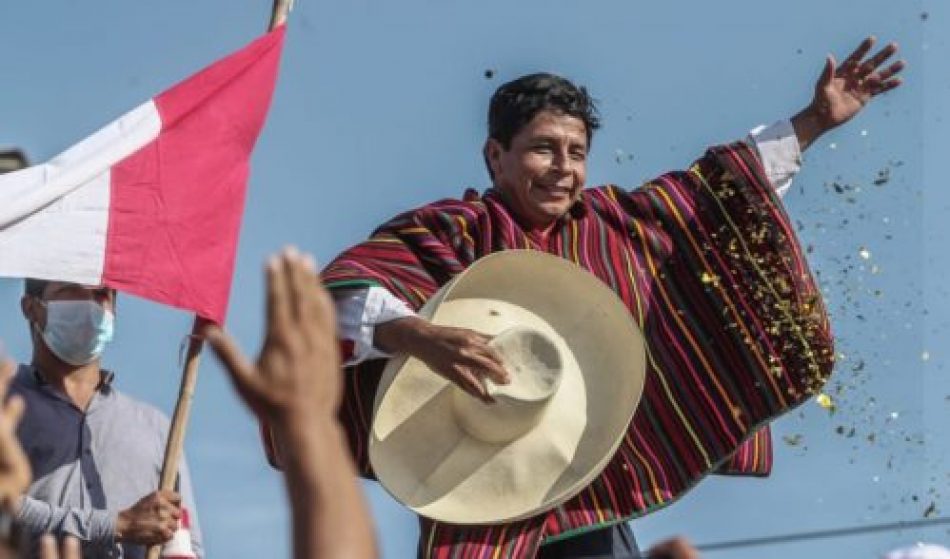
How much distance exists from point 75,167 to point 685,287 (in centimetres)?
190

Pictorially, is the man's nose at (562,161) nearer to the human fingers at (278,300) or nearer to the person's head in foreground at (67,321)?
the person's head in foreground at (67,321)

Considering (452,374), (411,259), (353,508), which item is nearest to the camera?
(353,508)

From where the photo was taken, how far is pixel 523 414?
22.4 ft

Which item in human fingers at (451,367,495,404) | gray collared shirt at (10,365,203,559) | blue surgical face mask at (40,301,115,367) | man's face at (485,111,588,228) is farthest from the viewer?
man's face at (485,111,588,228)

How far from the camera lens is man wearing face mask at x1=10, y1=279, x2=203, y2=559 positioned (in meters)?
6.68

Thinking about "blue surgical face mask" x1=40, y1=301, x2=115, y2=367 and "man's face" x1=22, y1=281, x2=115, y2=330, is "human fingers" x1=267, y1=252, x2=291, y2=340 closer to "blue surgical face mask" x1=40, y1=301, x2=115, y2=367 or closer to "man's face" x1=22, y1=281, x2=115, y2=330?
"blue surgical face mask" x1=40, y1=301, x2=115, y2=367

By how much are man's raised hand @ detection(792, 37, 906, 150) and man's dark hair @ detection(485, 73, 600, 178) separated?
64 cm

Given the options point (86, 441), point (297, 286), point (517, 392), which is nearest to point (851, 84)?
point (517, 392)

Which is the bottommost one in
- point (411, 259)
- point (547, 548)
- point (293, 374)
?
point (547, 548)

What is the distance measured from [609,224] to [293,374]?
12.6 ft

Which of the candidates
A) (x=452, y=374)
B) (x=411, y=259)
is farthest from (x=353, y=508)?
(x=411, y=259)

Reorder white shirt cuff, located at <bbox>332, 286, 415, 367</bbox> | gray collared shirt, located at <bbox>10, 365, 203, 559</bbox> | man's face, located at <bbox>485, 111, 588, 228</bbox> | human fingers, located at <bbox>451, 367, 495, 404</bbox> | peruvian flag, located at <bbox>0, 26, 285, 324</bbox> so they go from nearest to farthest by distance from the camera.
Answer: human fingers, located at <bbox>451, 367, 495, 404</bbox> < gray collared shirt, located at <bbox>10, 365, 203, 559</bbox> < white shirt cuff, located at <bbox>332, 286, 415, 367</bbox> < man's face, located at <bbox>485, 111, 588, 228</bbox> < peruvian flag, located at <bbox>0, 26, 285, 324</bbox>

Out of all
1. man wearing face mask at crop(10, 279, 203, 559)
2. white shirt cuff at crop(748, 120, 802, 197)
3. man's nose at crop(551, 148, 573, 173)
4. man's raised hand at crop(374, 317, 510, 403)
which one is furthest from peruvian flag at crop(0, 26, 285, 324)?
white shirt cuff at crop(748, 120, 802, 197)

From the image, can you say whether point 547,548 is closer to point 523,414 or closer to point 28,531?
point 523,414
